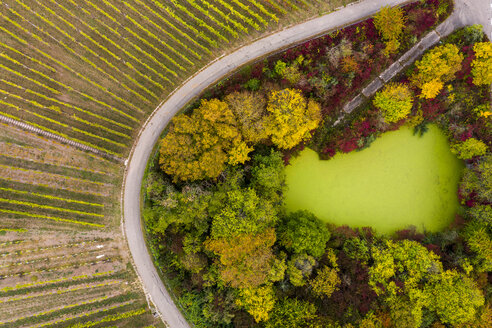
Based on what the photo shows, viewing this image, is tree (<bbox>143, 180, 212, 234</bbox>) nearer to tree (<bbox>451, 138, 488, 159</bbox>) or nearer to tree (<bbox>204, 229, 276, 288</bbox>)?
tree (<bbox>204, 229, 276, 288</bbox>)

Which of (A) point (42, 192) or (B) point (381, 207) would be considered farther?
(B) point (381, 207)

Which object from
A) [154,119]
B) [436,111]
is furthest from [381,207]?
[154,119]

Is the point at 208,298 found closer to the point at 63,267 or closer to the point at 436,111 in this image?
the point at 63,267

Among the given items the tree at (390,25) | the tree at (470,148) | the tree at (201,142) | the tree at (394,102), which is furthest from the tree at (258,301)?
the tree at (390,25)

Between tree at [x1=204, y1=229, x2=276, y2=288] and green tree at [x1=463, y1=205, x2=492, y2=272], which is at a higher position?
tree at [x1=204, y1=229, x2=276, y2=288]

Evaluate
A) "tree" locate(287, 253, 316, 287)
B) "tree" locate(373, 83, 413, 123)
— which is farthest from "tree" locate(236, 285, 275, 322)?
"tree" locate(373, 83, 413, 123)

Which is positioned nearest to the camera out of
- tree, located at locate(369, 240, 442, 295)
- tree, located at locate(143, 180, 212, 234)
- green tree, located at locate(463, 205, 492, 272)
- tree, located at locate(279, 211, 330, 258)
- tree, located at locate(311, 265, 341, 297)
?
tree, located at locate(143, 180, 212, 234)

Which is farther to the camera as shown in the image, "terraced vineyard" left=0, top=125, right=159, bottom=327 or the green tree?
"terraced vineyard" left=0, top=125, right=159, bottom=327
